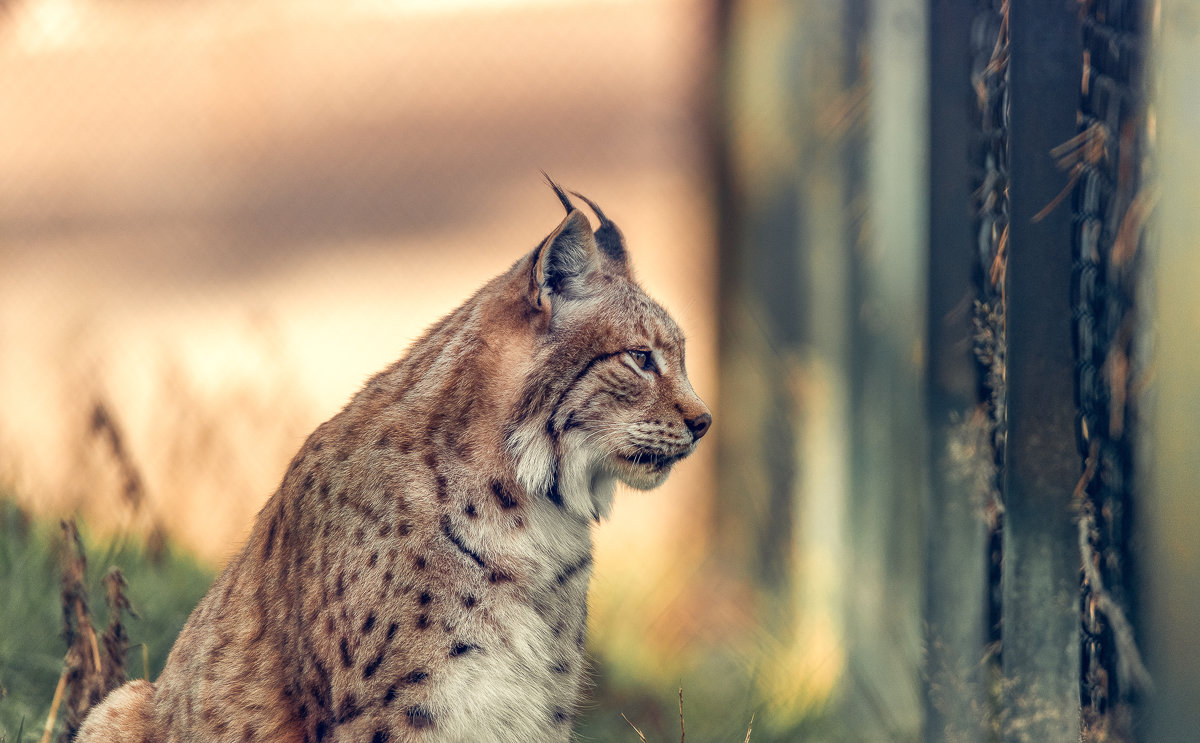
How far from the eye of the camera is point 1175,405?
1.50 meters

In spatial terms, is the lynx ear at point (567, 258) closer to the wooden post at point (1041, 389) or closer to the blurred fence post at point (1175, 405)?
the wooden post at point (1041, 389)

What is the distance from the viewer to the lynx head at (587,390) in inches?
75.9

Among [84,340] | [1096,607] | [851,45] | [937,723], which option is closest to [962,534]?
[937,723]

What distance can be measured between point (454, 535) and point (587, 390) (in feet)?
1.36

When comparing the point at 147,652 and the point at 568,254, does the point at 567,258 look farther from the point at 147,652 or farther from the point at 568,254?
the point at 147,652

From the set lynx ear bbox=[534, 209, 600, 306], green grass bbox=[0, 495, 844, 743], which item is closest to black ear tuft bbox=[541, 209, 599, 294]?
lynx ear bbox=[534, 209, 600, 306]

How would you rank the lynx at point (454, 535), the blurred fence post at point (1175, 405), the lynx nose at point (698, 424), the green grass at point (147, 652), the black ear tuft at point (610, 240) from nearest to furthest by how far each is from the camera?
the blurred fence post at point (1175, 405)
the lynx at point (454, 535)
the lynx nose at point (698, 424)
the black ear tuft at point (610, 240)
the green grass at point (147, 652)

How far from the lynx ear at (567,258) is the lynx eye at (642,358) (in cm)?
19

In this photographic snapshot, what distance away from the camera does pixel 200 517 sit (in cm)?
352

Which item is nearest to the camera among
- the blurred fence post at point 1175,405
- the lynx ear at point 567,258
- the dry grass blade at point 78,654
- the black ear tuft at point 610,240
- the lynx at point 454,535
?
the blurred fence post at point 1175,405

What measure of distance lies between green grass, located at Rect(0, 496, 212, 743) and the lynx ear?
1830 millimetres

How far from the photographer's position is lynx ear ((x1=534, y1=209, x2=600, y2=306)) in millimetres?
1868

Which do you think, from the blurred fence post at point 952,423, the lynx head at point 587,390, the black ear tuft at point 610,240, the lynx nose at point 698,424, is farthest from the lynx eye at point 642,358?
the blurred fence post at point 952,423

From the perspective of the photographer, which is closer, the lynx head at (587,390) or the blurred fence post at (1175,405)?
the blurred fence post at (1175,405)
